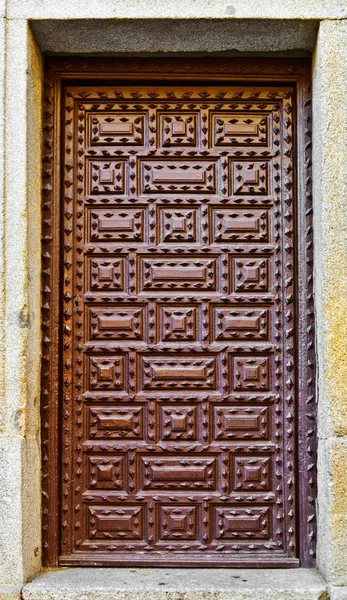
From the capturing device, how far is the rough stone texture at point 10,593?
2992 mm

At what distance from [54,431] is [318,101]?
6.50ft

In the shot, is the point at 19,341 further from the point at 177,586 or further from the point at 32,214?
the point at 177,586

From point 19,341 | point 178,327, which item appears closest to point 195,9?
point 178,327

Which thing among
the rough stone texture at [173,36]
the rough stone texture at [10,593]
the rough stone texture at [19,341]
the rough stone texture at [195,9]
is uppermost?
the rough stone texture at [195,9]

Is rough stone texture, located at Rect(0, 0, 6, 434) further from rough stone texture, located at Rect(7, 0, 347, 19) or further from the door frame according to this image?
the door frame

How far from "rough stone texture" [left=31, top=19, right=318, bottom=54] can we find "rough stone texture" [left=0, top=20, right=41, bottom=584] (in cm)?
16

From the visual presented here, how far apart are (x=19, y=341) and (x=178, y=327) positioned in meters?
0.76

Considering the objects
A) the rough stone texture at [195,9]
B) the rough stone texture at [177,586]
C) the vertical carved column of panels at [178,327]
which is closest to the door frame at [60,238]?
the vertical carved column of panels at [178,327]

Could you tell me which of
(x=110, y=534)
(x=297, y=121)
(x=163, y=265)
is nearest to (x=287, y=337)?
(x=163, y=265)

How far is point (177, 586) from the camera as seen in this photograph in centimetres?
303

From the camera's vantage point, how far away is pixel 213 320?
3381 millimetres

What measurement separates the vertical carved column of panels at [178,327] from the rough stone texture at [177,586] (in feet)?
0.43

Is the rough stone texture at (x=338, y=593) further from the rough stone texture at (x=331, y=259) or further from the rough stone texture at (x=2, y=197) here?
Answer: the rough stone texture at (x=2, y=197)

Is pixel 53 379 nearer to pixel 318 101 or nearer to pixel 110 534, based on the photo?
pixel 110 534
